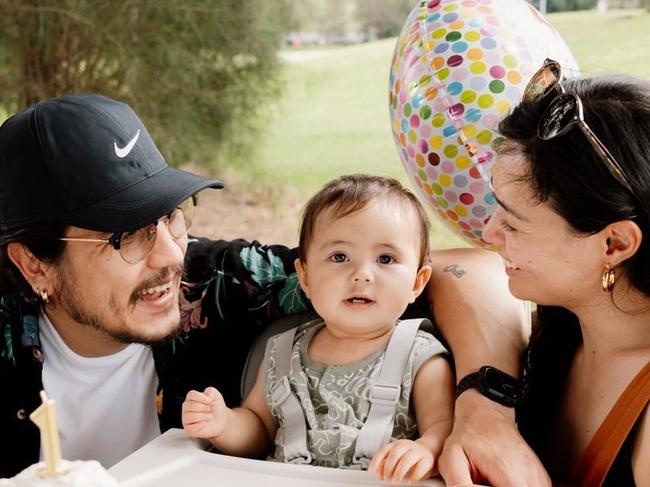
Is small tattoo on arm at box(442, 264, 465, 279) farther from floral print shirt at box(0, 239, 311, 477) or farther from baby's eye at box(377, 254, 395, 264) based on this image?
floral print shirt at box(0, 239, 311, 477)

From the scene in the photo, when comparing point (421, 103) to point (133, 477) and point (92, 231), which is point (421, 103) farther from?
point (133, 477)

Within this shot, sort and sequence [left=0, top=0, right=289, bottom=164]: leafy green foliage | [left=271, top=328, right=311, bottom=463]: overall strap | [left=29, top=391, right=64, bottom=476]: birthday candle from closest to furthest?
[left=29, top=391, right=64, bottom=476]: birthday candle
[left=271, top=328, right=311, bottom=463]: overall strap
[left=0, top=0, right=289, bottom=164]: leafy green foliage

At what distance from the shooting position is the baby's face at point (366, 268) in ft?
5.08

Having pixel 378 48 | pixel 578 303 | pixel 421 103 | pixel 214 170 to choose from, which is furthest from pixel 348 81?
pixel 578 303

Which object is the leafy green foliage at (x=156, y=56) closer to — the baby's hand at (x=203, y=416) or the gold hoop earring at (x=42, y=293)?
the gold hoop earring at (x=42, y=293)

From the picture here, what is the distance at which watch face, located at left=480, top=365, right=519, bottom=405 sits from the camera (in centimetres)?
139

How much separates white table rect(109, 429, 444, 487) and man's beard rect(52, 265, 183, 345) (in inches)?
10.7

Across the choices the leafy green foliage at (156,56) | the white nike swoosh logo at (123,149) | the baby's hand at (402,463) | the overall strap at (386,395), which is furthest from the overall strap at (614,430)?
the leafy green foliage at (156,56)

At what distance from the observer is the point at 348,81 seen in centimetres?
541

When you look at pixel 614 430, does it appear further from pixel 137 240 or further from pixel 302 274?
pixel 137 240

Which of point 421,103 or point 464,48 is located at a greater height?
point 464,48

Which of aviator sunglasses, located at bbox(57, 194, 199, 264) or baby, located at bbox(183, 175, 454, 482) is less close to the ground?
aviator sunglasses, located at bbox(57, 194, 199, 264)

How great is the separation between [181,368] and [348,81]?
3865 mm

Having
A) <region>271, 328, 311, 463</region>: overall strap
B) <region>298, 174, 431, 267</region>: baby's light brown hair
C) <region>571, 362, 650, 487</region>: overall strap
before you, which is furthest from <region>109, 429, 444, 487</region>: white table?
<region>298, 174, 431, 267</region>: baby's light brown hair
